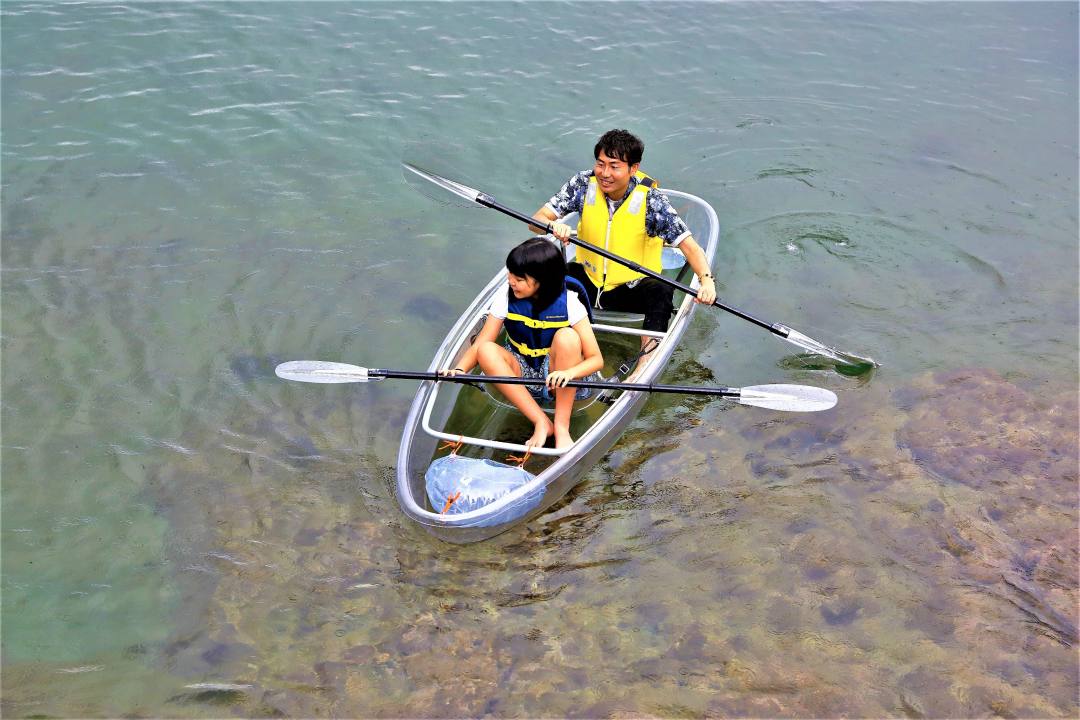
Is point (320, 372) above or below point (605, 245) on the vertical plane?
below

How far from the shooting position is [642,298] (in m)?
6.11

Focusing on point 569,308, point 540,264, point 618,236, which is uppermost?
point 540,264

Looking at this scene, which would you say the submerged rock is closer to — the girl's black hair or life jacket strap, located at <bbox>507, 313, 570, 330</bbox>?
life jacket strap, located at <bbox>507, 313, 570, 330</bbox>

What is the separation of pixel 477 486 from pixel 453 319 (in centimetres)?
218

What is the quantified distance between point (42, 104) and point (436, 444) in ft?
20.4

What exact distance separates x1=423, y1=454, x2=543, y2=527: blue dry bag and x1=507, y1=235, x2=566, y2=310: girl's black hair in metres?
1.00

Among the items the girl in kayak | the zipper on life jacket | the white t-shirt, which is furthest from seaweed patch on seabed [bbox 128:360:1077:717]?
the zipper on life jacket

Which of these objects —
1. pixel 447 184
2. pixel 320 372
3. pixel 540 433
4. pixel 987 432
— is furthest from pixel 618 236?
pixel 987 432

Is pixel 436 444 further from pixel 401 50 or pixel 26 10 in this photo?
pixel 26 10

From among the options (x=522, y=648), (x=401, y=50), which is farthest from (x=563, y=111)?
(x=522, y=648)

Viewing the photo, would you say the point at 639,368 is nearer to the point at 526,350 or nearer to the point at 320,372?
the point at 526,350

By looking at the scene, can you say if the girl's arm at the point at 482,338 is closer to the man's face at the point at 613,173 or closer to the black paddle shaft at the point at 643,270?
the black paddle shaft at the point at 643,270

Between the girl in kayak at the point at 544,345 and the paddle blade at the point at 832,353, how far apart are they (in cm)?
161

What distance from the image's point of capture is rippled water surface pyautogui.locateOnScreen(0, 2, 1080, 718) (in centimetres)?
410
